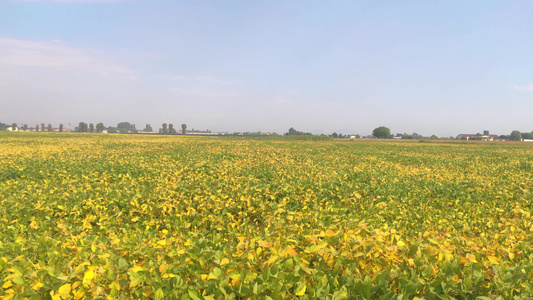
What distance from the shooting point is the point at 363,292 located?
2080mm

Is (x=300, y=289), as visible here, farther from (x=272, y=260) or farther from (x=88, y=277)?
(x=88, y=277)

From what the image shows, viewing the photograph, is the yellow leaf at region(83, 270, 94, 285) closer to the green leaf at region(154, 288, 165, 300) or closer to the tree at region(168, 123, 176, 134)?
the green leaf at region(154, 288, 165, 300)

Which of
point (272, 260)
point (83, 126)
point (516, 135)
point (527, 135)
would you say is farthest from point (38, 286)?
point (527, 135)

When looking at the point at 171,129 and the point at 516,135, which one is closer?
the point at 516,135

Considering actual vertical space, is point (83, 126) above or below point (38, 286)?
above

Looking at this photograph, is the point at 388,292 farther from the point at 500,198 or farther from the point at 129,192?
the point at 500,198

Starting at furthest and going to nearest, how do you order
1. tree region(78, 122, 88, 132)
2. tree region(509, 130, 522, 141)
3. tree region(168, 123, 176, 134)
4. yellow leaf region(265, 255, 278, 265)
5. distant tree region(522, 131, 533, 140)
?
tree region(78, 122, 88, 132) < tree region(168, 123, 176, 134) < distant tree region(522, 131, 533, 140) < tree region(509, 130, 522, 141) < yellow leaf region(265, 255, 278, 265)

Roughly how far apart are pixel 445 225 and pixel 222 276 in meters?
5.15

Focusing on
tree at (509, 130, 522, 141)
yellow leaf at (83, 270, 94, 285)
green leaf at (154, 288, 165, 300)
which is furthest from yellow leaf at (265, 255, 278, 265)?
tree at (509, 130, 522, 141)

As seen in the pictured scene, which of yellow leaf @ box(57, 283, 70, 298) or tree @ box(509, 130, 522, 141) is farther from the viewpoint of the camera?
tree @ box(509, 130, 522, 141)

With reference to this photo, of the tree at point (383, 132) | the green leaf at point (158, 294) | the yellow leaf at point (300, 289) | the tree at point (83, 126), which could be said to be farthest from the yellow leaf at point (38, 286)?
the tree at point (83, 126)

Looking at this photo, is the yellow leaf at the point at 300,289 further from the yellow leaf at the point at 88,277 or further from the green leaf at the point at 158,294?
the yellow leaf at the point at 88,277

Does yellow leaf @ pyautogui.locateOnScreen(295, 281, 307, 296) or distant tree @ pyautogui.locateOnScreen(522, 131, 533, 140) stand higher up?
distant tree @ pyautogui.locateOnScreen(522, 131, 533, 140)

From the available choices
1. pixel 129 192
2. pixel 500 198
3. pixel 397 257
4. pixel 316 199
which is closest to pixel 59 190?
pixel 129 192
